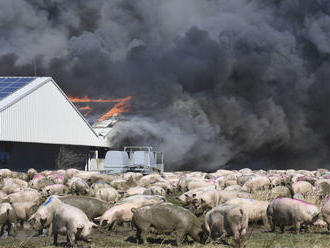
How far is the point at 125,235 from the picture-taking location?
15.3 metres

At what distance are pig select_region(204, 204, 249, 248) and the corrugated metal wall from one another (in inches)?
1426

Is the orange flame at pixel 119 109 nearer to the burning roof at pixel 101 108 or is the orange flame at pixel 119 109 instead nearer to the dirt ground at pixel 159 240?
the burning roof at pixel 101 108

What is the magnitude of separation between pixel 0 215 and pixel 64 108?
1552 inches

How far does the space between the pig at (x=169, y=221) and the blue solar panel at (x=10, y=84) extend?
128 ft

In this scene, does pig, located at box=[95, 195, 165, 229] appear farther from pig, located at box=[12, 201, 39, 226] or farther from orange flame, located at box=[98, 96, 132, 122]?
orange flame, located at box=[98, 96, 132, 122]

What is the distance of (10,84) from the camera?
53594 millimetres

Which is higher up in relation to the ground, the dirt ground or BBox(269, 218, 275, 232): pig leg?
BBox(269, 218, 275, 232): pig leg

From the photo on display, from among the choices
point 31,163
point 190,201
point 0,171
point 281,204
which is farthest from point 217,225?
point 31,163

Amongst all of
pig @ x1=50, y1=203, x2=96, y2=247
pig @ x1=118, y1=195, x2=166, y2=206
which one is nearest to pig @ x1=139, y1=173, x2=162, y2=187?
pig @ x1=118, y1=195, x2=166, y2=206

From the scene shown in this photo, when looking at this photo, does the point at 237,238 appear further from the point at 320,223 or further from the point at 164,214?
the point at 320,223

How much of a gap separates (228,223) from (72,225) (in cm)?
432

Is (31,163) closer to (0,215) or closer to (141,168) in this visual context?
(141,168)

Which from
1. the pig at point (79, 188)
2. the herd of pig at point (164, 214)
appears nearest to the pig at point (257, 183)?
the herd of pig at point (164, 214)

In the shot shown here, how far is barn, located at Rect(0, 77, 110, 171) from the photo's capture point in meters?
47.3
